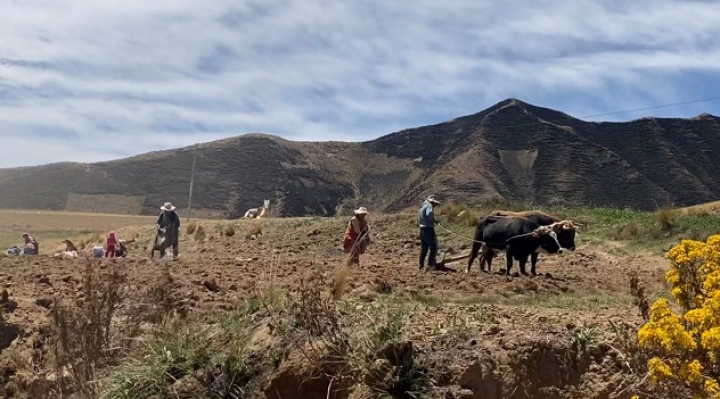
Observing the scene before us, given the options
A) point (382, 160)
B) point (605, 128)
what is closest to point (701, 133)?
point (605, 128)

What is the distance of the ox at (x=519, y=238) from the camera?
1508 cm

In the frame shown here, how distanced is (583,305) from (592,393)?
2.52 meters

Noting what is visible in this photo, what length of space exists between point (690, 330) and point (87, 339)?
5792 millimetres

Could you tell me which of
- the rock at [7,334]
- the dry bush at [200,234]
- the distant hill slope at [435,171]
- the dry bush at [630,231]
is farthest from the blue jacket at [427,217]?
Answer: the distant hill slope at [435,171]

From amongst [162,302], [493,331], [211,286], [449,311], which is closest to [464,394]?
[493,331]

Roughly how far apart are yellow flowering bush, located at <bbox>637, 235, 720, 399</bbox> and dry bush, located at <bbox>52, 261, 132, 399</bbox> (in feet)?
17.1

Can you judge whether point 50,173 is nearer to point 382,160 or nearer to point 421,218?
point 382,160

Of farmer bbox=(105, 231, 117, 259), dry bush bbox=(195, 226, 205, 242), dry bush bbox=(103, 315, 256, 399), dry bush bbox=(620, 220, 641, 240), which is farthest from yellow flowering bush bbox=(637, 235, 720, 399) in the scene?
dry bush bbox=(195, 226, 205, 242)

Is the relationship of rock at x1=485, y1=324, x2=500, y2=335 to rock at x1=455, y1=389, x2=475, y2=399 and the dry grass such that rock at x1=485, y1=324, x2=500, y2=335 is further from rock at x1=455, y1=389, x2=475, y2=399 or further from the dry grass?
the dry grass

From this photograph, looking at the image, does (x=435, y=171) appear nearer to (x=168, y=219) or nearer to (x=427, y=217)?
(x=168, y=219)

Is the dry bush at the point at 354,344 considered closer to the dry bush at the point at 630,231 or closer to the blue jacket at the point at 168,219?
the blue jacket at the point at 168,219

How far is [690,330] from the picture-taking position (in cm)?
538

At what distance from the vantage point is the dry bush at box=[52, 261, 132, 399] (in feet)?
25.7

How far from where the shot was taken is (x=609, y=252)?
19891 mm
